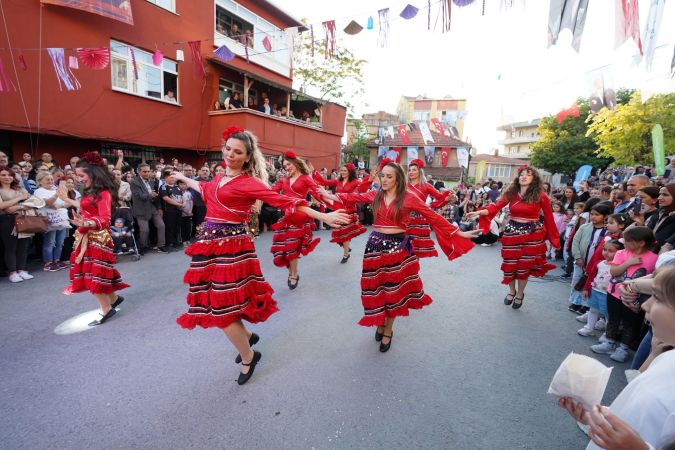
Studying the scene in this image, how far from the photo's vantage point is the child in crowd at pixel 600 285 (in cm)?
374

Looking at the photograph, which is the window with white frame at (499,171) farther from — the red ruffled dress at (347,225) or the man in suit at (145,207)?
the man in suit at (145,207)

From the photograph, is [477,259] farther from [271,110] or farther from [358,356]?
[271,110]

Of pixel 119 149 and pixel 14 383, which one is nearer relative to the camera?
pixel 14 383

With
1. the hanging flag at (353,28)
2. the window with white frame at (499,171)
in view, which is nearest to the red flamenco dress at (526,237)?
the hanging flag at (353,28)

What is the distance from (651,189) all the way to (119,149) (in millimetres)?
12988

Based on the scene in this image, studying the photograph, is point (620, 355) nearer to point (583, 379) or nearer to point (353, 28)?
point (583, 379)

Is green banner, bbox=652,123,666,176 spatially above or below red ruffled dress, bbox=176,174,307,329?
above

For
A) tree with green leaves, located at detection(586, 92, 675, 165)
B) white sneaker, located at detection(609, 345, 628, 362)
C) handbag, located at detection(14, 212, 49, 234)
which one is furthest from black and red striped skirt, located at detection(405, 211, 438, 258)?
tree with green leaves, located at detection(586, 92, 675, 165)

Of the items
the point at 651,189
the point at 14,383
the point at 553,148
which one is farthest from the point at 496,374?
the point at 553,148

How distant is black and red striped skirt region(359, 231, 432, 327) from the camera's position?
10.9ft

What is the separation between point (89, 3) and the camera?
8688 millimetres

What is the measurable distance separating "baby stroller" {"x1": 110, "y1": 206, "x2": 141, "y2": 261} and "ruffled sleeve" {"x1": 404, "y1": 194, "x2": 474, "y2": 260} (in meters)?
5.80

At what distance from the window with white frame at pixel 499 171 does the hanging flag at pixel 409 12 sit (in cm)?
4340

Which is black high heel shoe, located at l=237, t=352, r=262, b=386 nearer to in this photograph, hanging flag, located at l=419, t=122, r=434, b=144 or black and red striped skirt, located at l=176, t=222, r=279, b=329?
black and red striped skirt, located at l=176, t=222, r=279, b=329
